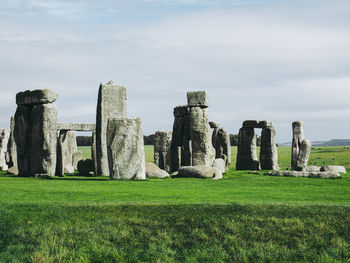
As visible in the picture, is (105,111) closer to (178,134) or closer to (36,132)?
(36,132)

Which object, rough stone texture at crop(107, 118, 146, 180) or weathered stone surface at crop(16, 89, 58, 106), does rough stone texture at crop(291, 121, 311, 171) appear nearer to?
rough stone texture at crop(107, 118, 146, 180)

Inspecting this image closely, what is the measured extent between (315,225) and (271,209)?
135 centimetres

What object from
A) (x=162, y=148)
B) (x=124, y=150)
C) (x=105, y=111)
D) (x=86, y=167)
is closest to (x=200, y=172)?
(x=124, y=150)

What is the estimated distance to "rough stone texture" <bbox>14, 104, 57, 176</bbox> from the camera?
19062mm

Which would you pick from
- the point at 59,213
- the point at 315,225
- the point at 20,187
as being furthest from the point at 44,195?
the point at 315,225

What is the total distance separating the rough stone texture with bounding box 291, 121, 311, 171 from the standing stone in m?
12.4

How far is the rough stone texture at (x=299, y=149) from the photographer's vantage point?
954 inches

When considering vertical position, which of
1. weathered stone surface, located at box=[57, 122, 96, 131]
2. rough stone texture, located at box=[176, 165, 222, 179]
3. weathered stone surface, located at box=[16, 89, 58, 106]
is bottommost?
rough stone texture, located at box=[176, 165, 222, 179]

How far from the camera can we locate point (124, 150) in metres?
16.6

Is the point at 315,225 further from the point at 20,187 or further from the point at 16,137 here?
the point at 16,137

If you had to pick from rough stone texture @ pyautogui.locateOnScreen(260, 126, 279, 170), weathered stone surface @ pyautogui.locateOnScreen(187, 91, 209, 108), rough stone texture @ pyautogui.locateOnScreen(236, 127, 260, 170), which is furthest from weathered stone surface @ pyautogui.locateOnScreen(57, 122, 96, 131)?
rough stone texture @ pyautogui.locateOnScreen(260, 126, 279, 170)

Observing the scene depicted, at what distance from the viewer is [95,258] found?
630cm

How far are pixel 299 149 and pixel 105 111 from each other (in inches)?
445

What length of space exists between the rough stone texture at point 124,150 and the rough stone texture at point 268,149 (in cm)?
1396
